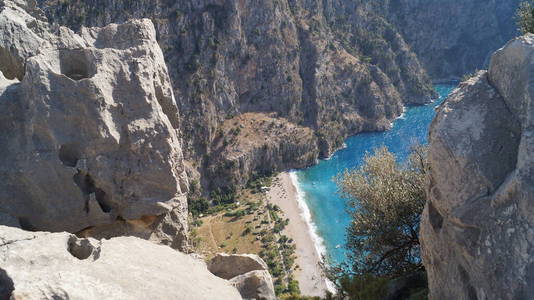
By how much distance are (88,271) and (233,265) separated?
A: 22.6 ft

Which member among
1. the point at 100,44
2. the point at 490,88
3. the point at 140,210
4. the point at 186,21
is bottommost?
the point at 140,210

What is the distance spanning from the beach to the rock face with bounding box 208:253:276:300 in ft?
103

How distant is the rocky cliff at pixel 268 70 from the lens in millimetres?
87875

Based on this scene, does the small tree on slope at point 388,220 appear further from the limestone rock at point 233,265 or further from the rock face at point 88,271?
the rock face at point 88,271

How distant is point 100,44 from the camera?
17156 mm

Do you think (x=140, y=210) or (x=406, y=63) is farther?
(x=406, y=63)

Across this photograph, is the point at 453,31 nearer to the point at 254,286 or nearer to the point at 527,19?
the point at 527,19

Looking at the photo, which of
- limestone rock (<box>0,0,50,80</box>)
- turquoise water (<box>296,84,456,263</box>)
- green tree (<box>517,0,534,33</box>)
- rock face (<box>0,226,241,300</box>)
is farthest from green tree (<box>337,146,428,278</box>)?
turquoise water (<box>296,84,456,263</box>)

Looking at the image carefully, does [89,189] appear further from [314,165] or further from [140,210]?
[314,165]

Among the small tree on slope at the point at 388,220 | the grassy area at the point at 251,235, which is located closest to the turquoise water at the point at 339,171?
the grassy area at the point at 251,235

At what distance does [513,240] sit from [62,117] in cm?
1246

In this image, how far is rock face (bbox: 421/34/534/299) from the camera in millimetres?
8977

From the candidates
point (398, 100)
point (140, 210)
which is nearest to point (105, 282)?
point (140, 210)

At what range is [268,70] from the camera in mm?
104312
